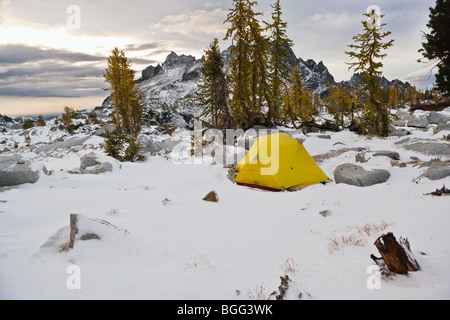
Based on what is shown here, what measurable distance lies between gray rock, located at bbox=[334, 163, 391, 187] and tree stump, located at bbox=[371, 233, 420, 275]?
5741 mm

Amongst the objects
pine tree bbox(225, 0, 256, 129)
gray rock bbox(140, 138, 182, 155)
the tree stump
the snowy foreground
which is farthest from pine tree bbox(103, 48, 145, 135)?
the tree stump

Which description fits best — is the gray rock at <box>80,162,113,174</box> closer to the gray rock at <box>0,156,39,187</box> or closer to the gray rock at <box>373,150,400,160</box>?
the gray rock at <box>0,156,39,187</box>

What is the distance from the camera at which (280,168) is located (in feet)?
33.6

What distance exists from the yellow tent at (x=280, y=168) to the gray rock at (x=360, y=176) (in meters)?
1.10

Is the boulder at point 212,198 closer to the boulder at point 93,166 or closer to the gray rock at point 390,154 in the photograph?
the boulder at point 93,166

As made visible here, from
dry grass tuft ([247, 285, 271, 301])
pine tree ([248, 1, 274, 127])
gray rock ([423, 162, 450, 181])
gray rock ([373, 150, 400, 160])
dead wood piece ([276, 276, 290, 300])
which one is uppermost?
pine tree ([248, 1, 274, 127])

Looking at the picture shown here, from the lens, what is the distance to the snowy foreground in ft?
10.2

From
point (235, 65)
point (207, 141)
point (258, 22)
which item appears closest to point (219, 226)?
point (207, 141)

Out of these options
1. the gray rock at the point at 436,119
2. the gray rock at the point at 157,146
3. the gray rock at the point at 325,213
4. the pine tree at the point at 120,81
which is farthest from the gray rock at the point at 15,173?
the gray rock at the point at 436,119

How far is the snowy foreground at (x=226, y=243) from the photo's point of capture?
10.2 ft

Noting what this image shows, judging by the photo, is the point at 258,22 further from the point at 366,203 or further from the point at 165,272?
the point at 165,272

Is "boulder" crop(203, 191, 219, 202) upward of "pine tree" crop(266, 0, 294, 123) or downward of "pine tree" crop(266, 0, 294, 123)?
downward

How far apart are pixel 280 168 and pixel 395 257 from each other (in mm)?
7183

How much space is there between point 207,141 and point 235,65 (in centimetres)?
783
